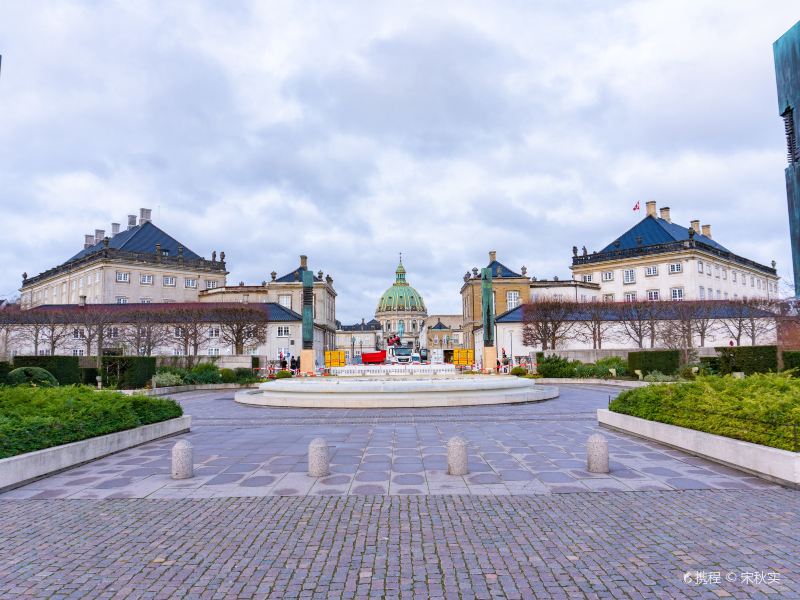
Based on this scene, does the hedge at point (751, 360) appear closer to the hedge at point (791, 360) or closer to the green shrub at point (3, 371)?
the hedge at point (791, 360)

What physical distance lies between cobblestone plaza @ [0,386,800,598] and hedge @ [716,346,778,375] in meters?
20.3

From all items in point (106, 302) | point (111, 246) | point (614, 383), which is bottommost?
point (614, 383)

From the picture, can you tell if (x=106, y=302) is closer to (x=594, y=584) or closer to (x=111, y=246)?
(x=111, y=246)

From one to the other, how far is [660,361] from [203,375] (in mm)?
29926

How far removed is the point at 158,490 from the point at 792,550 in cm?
877

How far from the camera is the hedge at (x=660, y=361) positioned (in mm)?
31250

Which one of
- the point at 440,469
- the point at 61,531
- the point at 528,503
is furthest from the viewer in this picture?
the point at 440,469

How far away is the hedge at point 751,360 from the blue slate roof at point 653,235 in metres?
52.2

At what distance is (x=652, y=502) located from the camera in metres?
7.51

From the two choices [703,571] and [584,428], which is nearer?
[703,571]

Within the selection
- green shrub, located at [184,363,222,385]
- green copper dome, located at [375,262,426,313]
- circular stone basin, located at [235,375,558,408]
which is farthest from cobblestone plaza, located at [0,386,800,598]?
green copper dome, located at [375,262,426,313]

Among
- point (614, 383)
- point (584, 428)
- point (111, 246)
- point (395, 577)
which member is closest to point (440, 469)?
point (395, 577)

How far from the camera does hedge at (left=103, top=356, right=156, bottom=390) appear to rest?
29.7m

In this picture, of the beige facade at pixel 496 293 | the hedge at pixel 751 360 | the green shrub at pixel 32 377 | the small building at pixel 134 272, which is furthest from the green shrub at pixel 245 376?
the beige facade at pixel 496 293
